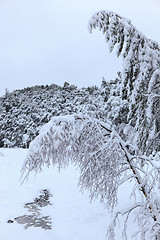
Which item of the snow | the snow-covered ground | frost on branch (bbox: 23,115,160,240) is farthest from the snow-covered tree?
the snow

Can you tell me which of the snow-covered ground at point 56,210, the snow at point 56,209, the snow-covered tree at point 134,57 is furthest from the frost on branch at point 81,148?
the snow at point 56,209

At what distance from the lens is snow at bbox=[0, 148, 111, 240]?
261 inches

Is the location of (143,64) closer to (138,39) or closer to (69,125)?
(138,39)

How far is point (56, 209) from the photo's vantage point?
28.4ft

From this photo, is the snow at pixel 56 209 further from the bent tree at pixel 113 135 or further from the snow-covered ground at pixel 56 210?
the bent tree at pixel 113 135

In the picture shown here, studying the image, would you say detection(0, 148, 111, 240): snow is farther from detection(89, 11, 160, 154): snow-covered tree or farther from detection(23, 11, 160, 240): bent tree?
detection(89, 11, 160, 154): snow-covered tree

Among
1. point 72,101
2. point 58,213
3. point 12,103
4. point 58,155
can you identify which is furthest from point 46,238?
point 12,103

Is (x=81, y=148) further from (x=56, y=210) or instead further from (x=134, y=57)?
(x=56, y=210)

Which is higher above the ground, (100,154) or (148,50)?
(148,50)

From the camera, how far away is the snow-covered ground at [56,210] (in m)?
6.61

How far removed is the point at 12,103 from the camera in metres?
30.7

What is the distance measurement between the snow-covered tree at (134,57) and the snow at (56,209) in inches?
153

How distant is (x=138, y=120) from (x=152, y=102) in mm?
385

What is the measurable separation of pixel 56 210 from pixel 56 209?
102 mm
